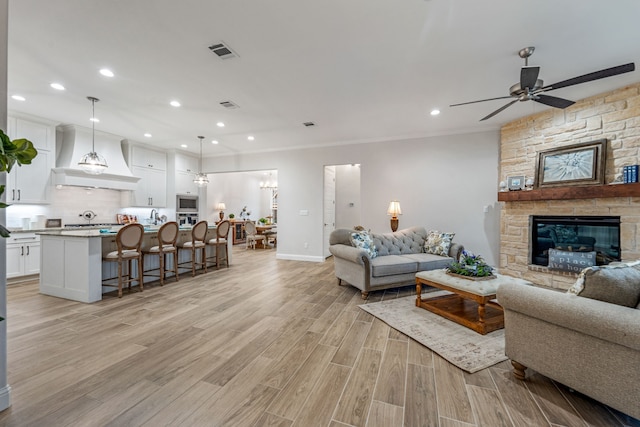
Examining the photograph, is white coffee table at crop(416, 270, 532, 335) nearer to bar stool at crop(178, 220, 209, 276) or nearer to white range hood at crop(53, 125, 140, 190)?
bar stool at crop(178, 220, 209, 276)

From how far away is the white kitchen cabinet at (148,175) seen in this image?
255 inches

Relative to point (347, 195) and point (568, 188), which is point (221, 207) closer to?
point (347, 195)

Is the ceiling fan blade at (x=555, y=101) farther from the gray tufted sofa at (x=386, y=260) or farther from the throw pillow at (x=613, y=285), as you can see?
the gray tufted sofa at (x=386, y=260)

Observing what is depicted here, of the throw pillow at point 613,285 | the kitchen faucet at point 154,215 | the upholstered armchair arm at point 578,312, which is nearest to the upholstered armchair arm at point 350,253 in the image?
the upholstered armchair arm at point 578,312

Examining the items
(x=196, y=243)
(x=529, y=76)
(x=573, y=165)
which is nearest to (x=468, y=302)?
(x=529, y=76)

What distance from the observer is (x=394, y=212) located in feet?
18.5

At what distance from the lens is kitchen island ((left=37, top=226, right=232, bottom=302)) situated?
11.6ft

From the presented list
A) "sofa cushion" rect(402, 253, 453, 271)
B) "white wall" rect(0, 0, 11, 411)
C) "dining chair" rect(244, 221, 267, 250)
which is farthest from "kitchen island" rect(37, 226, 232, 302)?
"dining chair" rect(244, 221, 267, 250)

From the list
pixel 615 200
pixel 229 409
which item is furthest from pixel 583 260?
pixel 229 409

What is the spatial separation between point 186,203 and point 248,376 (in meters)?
6.71

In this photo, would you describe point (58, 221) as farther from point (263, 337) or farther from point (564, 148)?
point (564, 148)

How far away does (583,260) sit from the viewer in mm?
4051

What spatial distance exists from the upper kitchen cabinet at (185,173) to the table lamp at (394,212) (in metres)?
5.63

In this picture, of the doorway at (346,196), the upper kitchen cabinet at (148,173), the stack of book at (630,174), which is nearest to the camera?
the stack of book at (630,174)
